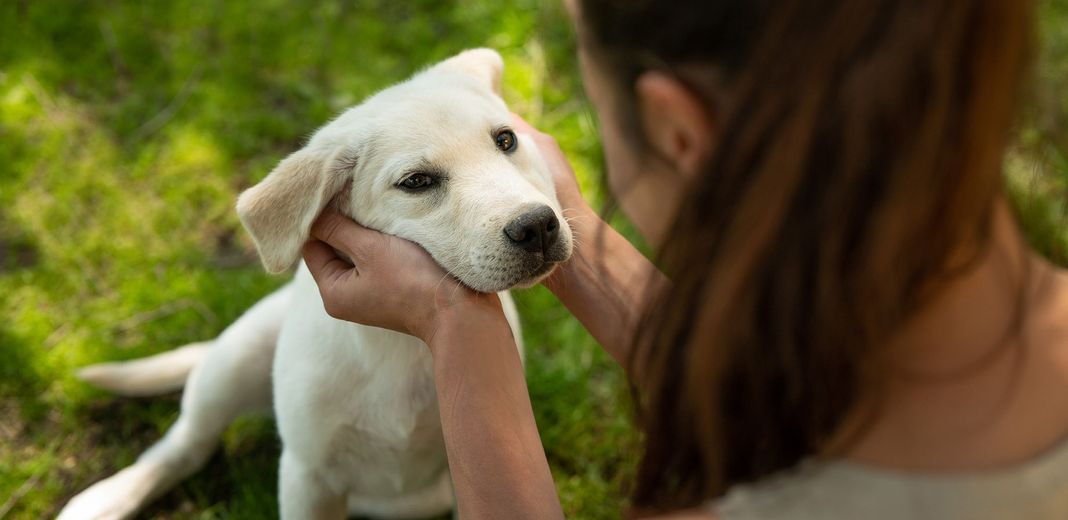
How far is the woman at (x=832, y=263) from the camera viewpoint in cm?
125

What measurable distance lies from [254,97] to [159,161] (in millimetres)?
528

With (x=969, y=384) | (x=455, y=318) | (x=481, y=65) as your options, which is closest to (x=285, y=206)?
(x=455, y=318)

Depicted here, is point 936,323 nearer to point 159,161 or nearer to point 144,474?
point 144,474

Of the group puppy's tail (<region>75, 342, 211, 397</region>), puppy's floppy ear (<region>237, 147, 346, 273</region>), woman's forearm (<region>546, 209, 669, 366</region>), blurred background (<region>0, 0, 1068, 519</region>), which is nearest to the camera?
puppy's floppy ear (<region>237, 147, 346, 273</region>)

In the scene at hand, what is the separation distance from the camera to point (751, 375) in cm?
146

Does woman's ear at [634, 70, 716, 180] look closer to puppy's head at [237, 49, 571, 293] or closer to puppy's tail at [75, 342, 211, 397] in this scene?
puppy's head at [237, 49, 571, 293]

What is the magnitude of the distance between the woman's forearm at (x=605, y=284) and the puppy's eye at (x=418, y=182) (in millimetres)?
396

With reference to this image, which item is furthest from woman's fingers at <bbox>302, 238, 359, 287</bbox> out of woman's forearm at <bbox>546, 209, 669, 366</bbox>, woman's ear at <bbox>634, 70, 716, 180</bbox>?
woman's ear at <bbox>634, 70, 716, 180</bbox>

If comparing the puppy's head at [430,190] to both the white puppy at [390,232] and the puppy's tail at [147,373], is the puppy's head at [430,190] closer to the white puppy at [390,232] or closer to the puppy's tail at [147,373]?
the white puppy at [390,232]

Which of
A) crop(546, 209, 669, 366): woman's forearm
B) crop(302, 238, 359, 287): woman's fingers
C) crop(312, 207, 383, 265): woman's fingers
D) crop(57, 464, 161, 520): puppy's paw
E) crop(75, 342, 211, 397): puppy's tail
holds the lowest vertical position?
crop(57, 464, 161, 520): puppy's paw

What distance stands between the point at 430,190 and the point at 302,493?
2.91ft

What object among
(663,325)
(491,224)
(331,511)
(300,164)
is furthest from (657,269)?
(331,511)

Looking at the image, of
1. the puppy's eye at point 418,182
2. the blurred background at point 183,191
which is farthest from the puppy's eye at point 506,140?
the blurred background at point 183,191

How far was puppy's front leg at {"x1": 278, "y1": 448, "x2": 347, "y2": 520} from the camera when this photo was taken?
237cm
